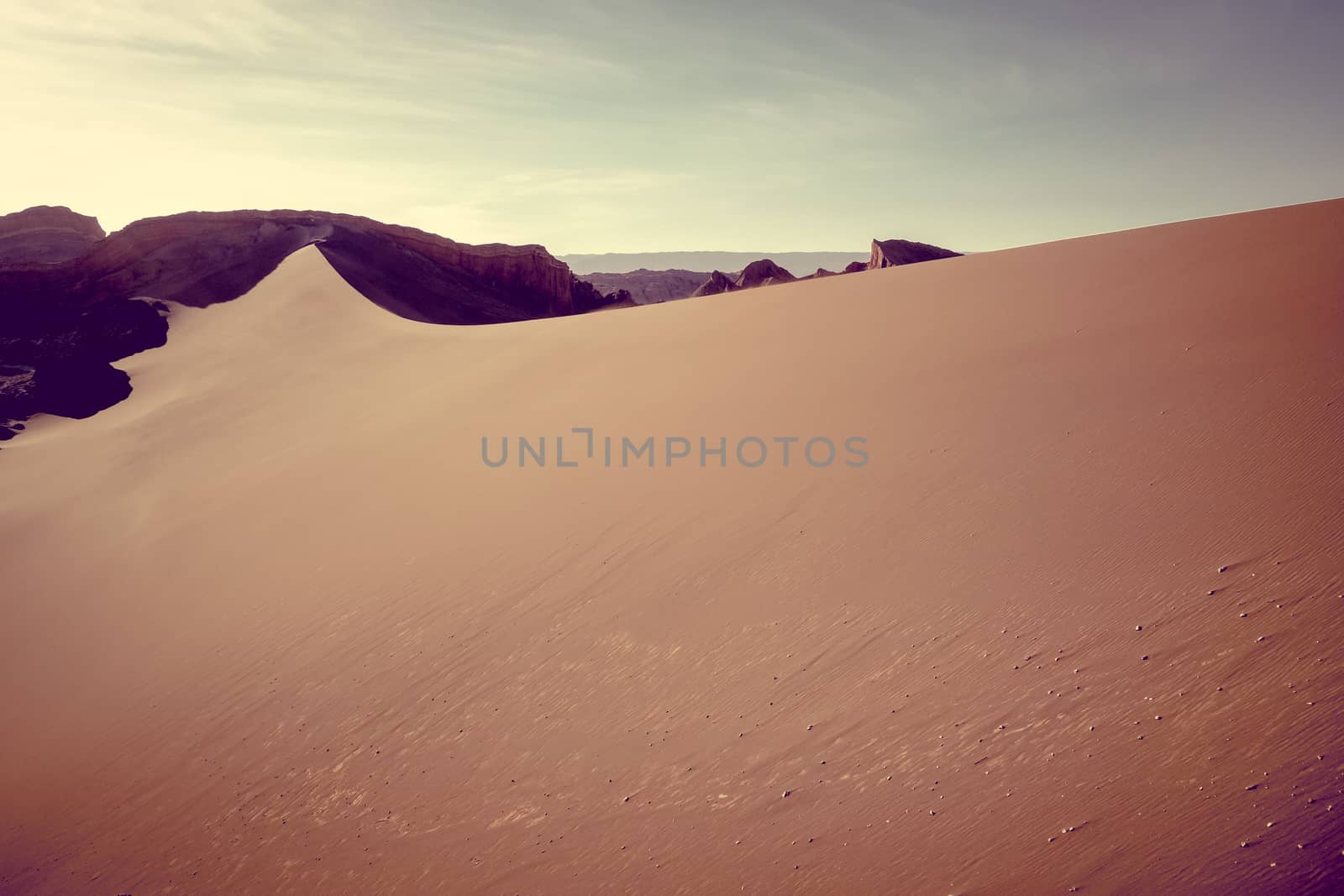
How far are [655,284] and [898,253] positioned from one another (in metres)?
19.8

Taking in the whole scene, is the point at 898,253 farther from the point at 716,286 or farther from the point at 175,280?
the point at 175,280

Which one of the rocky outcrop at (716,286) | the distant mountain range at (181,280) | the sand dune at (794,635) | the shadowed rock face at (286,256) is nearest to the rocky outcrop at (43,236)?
the distant mountain range at (181,280)

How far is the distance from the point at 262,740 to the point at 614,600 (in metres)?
1.87

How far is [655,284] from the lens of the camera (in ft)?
149

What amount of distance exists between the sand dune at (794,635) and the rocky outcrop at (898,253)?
69.9 feet

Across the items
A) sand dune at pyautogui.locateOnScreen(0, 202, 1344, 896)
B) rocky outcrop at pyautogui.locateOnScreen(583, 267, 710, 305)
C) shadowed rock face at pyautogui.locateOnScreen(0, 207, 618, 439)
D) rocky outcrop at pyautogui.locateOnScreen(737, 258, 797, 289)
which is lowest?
sand dune at pyautogui.locateOnScreen(0, 202, 1344, 896)

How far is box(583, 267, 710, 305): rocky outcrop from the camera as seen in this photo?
42.9 m

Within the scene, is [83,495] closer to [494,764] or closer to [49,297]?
[494,764]

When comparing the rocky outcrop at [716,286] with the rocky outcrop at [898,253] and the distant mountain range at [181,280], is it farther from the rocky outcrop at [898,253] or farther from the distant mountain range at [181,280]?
the rocky outcrop at [898,253]

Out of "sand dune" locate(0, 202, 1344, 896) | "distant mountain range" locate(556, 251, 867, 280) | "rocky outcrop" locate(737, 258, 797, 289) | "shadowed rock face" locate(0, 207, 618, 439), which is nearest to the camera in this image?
"sand dune" locate(0, 202, 1344, 896)

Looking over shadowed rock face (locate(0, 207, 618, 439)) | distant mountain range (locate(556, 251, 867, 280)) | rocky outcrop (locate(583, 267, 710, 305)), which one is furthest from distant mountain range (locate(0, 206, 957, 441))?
distant mountain range (locate(556, 251, 867, 280))

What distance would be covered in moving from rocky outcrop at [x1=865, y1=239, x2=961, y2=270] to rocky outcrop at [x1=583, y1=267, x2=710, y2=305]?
14.5 meters

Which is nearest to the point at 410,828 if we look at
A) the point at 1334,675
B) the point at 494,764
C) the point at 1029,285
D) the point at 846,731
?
the point at 494,764

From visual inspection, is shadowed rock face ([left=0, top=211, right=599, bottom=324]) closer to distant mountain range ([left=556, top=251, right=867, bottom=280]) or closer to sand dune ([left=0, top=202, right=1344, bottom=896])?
sand dune ([left=0, top=202, right=1344, bottom=896])
